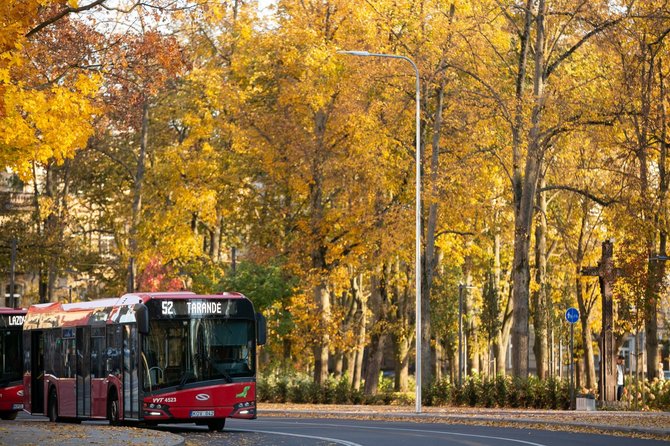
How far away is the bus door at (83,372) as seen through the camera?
32500 mm

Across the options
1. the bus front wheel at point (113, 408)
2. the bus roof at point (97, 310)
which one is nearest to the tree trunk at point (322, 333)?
the bus roof at point (97, 310)

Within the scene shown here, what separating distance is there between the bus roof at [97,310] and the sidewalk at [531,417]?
7971 mm

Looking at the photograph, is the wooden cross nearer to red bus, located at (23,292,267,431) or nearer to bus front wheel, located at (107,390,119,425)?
red bus, located at (23,292,267,431)

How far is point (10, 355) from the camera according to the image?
39938 mm

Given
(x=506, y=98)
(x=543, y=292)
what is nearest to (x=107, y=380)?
(x=506, y=98)

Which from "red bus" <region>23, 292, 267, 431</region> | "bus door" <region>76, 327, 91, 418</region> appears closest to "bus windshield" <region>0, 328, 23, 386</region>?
"bus door" <region>76, 327, 91, 418</region>

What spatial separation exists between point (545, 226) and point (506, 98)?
1694 centimetres

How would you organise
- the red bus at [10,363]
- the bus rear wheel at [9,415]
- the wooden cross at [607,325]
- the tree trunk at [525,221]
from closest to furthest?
the red bus at [10,363], the bus rear wheel at [9,415], the wooden cross at [607,325], the tree trunk at [525,221]

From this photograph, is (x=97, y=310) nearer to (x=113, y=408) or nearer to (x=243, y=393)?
(x=113, y=408)

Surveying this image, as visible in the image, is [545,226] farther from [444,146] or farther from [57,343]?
[57,343]

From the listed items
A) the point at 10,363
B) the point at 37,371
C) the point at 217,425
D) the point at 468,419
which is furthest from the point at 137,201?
the point at 217,425

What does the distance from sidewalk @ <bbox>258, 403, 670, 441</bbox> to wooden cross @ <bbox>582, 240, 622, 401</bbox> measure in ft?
9.69

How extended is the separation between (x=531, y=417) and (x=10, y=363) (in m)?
15.1

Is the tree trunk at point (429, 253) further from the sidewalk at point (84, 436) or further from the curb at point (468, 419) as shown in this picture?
the sidewalk at point (84, 436)
